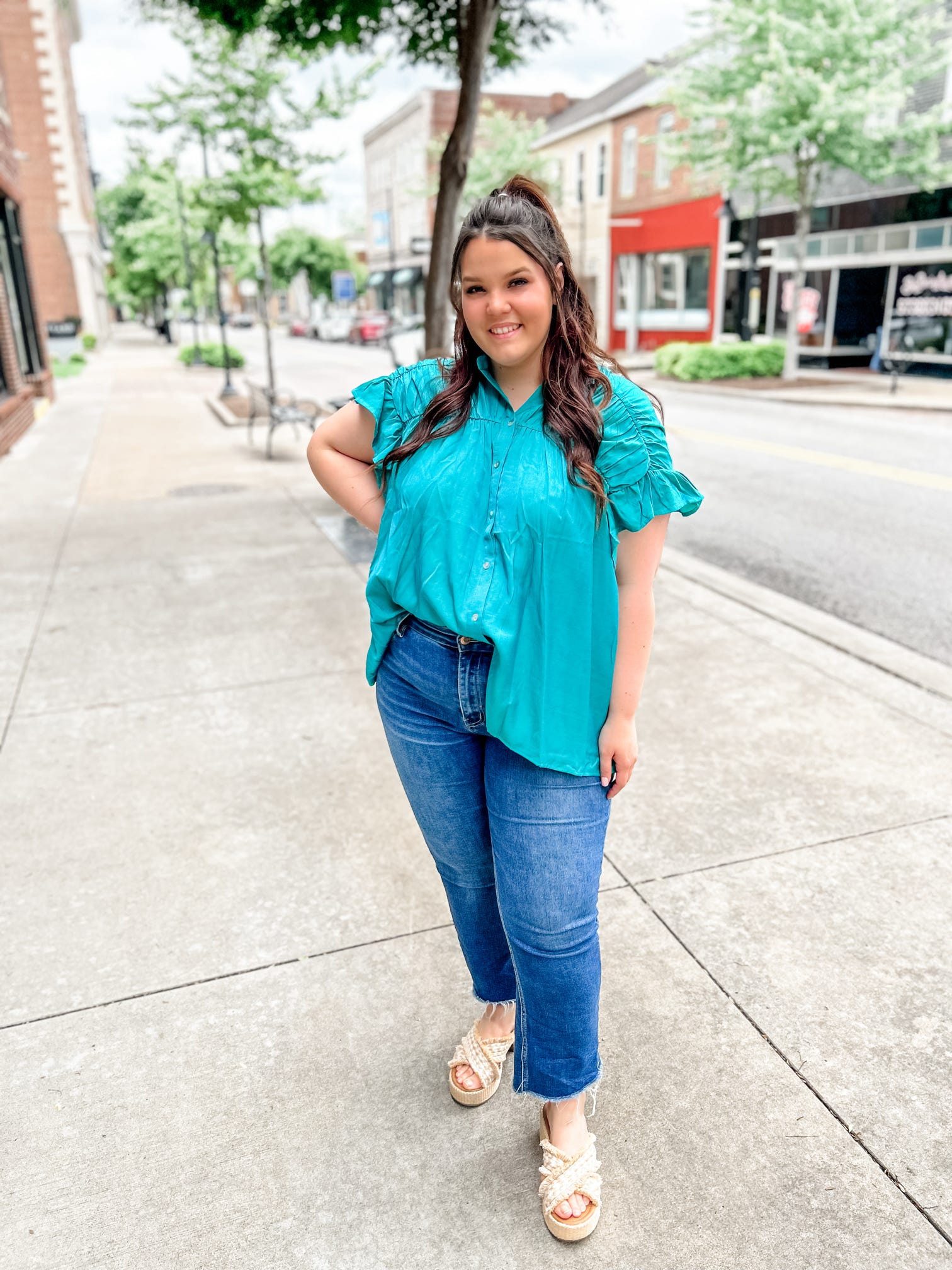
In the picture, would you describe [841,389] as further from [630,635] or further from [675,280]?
[630,635]

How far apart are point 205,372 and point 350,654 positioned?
25.6 meters

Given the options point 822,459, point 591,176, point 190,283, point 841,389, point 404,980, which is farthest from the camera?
point 190,283

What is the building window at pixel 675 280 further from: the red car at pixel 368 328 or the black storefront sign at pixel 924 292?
the red car at pixel 368 328

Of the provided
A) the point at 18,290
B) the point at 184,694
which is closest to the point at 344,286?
the point at 18,290

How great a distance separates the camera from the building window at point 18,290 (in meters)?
16.8

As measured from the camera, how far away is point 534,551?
5.87 ft

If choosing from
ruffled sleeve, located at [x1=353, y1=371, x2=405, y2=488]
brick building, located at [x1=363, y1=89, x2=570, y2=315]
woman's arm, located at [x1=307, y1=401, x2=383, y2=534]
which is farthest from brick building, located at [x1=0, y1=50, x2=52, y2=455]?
brick building, located at [x1=363, y1=89, x2=570, y2=315]

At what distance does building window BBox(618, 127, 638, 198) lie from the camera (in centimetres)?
3325

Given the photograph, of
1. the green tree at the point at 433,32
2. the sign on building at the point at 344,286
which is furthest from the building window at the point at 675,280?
the sign on building at the point at 344,286

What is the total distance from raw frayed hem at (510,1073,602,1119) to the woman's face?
59.1 inches

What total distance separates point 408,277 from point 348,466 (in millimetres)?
65216

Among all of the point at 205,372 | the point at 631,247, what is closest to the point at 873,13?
the point at 631,247

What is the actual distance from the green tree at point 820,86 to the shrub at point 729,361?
2329 mm

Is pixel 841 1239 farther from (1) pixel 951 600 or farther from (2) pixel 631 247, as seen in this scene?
(2) pixel 631 247
